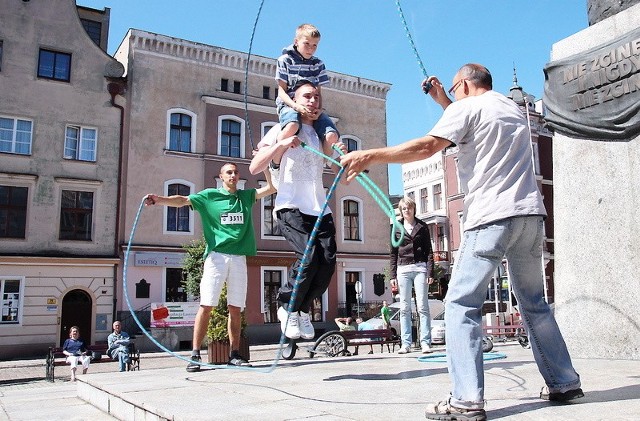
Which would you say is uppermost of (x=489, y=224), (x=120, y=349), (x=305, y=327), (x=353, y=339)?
(x=489, y=224)

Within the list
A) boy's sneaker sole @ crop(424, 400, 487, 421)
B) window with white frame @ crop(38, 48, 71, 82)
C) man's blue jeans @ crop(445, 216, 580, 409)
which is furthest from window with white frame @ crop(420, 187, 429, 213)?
boy's sneaker sole @ crop(424, 400, 487, 421)

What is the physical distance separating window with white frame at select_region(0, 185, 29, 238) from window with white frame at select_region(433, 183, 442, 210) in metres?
30.2

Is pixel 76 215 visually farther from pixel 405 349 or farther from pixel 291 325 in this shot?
pixel 291 325

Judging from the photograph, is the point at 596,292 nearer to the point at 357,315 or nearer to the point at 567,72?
the point at 567,72

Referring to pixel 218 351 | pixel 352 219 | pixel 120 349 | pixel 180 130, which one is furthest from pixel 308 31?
pixel 352 219

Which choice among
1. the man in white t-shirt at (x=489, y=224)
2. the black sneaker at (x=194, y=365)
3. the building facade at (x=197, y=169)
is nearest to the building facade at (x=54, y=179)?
the building facade at (x=197, y=169)

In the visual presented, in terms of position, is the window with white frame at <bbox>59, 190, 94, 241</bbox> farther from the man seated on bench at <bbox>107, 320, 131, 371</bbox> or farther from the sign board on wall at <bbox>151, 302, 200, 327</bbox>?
the man seated on bench at <bbox>107, 320, 131, 371</bbox>

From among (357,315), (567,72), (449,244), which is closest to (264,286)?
(357,315)

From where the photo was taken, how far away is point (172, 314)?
24.6m

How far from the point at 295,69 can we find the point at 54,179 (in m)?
22.5

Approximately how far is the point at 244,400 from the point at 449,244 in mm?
40763

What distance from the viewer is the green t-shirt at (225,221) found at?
5.94m

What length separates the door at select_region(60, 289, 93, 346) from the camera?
79.2 feet

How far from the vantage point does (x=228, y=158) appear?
29.8m
